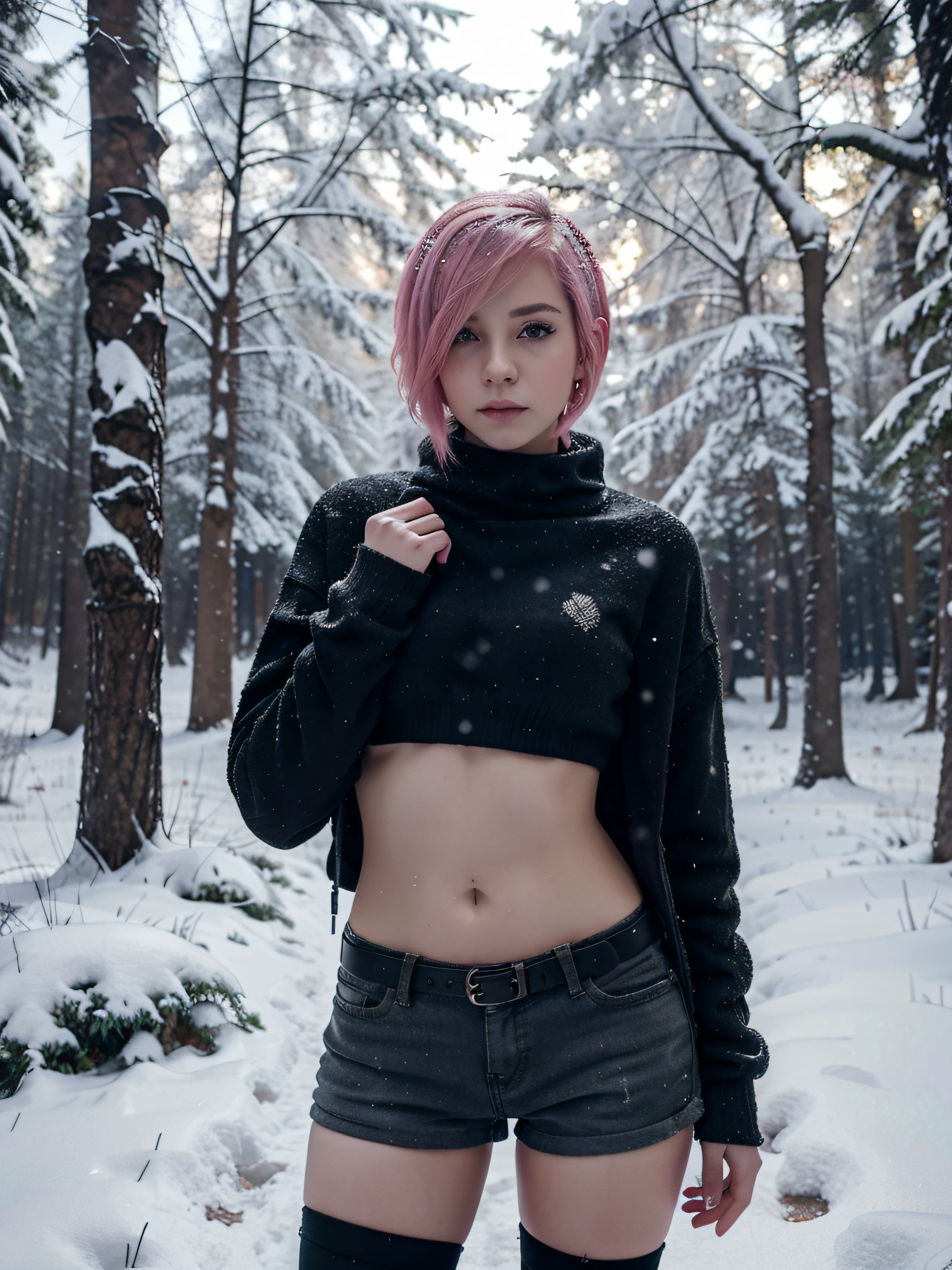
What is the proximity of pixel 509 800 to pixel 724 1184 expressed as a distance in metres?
0.89

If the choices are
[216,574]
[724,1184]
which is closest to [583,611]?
[724,1184]

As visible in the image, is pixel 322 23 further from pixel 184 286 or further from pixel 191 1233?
pixel 191 1233

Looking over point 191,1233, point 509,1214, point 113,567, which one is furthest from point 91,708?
point 509,1214

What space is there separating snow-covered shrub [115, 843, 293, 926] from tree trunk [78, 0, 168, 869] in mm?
147

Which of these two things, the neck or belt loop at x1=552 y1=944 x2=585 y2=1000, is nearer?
belt loop at x1=552 y1=944 x2=585 y2=1000

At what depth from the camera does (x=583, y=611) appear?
167 cm

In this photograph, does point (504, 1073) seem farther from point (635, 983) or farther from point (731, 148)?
point (731, 148)

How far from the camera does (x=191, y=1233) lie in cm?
256

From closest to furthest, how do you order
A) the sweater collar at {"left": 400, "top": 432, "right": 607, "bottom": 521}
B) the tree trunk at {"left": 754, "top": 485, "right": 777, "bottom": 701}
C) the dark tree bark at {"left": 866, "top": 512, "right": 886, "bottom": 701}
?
the sweater collar at {"left": 400, "top": 432, "right": 607, "bottom": 521} → the tree trunk at {"left": 754, "top": 485, "right": 777, "bottom": 701} → the dark tree bark at {"left": 866, "top": 512, "right": 886, "bottom": 701}

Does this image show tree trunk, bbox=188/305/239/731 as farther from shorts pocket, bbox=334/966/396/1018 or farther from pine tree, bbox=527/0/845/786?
shorts pocket, bbox=334/966/396/1018

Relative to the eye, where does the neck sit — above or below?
below

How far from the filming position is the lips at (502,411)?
173 cm

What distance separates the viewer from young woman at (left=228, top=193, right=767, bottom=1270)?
4.85 feet

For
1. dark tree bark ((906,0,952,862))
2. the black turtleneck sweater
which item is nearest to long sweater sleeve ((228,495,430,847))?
the black turtleneck sweater
